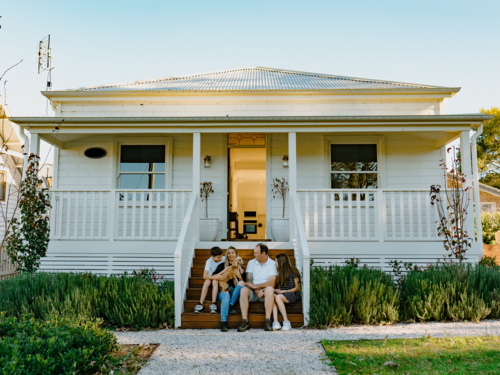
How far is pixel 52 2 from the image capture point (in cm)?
1203

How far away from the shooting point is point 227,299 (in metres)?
6.00

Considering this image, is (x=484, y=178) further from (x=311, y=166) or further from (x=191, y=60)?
(x=311, y=166)

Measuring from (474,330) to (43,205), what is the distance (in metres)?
7.26

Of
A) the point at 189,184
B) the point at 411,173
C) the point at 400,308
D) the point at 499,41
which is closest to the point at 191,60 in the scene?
the point at 189,184

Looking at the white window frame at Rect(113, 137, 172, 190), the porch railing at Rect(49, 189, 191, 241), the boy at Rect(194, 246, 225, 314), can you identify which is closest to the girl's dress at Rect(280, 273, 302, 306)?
the boy at Rect(194, 246, 225, 314)

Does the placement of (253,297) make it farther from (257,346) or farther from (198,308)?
(257,346)

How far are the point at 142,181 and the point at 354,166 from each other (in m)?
5.04

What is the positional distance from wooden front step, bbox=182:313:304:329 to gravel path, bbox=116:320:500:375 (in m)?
0.20

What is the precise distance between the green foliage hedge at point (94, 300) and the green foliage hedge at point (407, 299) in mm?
2258

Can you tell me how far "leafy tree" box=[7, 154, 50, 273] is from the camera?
7402mm

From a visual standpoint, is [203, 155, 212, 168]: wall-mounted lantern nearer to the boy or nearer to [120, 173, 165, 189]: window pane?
[120, 173, 165, 189]: window pane

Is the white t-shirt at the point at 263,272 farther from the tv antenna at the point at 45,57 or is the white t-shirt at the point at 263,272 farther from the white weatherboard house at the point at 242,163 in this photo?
the tv antenna at the point at 45,57

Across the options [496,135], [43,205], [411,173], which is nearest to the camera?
[43,205]

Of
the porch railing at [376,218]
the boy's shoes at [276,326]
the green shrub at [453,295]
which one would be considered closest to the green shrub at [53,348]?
the boy's shoes at [276,326]
